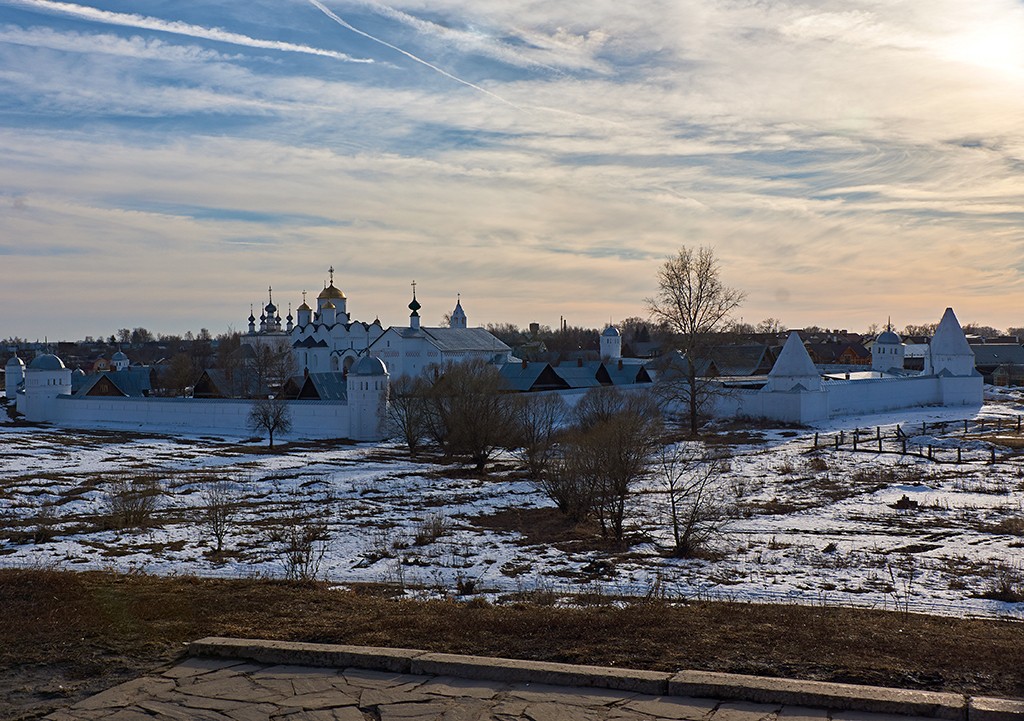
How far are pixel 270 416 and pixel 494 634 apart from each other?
2973 centimetres

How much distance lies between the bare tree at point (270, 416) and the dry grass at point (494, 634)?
86.4 ft

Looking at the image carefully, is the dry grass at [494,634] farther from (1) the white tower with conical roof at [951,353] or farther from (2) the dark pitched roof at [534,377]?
(1) the white tower with conical roof at [951,353]

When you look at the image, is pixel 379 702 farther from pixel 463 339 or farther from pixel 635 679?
pixel 463 339

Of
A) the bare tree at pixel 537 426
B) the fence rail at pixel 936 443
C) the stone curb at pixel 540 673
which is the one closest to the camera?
the stone curb at pixel 540 673

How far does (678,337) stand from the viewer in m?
35.8

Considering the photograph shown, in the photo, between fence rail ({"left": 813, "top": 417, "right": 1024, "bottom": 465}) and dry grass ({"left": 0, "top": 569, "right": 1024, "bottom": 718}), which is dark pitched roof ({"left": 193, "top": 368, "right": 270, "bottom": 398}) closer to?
fence rail ({"left": 813, "top": 417, "right": 1024, "bottom": 465})

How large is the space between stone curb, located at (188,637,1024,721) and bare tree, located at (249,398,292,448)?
28.0 m

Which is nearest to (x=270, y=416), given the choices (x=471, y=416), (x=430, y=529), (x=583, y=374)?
(x=471, y=416)

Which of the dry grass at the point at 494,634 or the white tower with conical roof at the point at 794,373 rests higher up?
the white tower with conical roof at the point at 794,373

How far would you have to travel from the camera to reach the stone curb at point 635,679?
4.45 meters

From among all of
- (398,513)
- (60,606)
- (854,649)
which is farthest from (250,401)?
(854,649)

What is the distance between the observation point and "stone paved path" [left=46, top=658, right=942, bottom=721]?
451cm

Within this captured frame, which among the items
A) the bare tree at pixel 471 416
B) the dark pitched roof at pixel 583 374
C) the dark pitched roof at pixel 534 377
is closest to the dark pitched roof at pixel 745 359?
the dark pitched roof at pixel 583 374

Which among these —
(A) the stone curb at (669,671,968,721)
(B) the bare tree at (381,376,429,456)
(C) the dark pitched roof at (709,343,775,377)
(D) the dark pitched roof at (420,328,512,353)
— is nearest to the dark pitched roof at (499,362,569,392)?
(B) the bare tree at (381,376,429,456)
